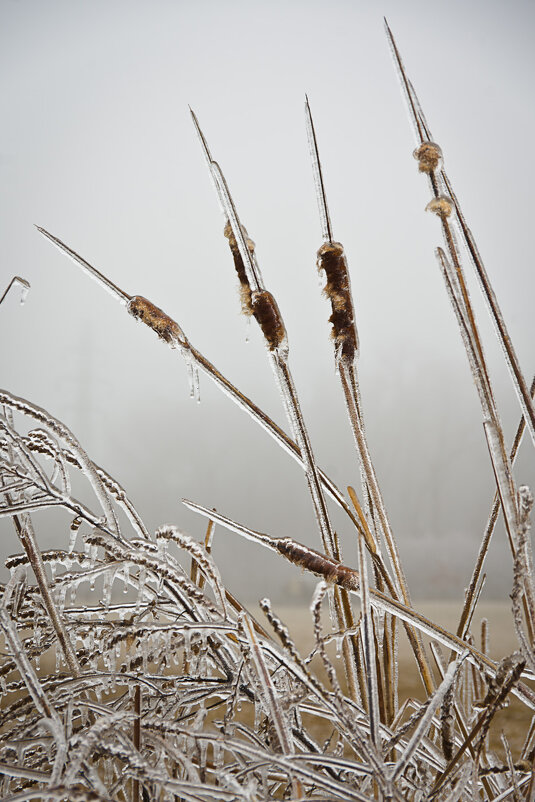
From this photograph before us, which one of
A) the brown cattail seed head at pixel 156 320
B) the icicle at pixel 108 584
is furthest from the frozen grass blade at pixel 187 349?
the icicle at pixel 108 584

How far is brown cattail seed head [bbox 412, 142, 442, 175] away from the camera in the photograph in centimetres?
23

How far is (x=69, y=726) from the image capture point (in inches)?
9.4

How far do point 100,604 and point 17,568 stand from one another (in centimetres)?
5

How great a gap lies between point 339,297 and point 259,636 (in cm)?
17

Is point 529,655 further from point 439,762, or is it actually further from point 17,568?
point 17,568

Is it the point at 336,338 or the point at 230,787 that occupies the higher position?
the point at 336,338

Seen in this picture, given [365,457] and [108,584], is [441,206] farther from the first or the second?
[108,584]

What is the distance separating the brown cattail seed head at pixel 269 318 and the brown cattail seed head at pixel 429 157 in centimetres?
9

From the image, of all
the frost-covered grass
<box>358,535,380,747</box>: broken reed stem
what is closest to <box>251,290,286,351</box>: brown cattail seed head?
the frost-covered grass

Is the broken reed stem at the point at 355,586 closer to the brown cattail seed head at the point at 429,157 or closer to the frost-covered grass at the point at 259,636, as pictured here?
the frost-covered grass at the point at 259,636

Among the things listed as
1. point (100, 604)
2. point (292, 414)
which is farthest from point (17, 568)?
point (292, 414)

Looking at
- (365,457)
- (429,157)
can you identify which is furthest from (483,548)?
(429,157)

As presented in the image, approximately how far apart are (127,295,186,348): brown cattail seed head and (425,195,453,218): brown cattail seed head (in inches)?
4.8

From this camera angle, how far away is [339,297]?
25 centimetres
